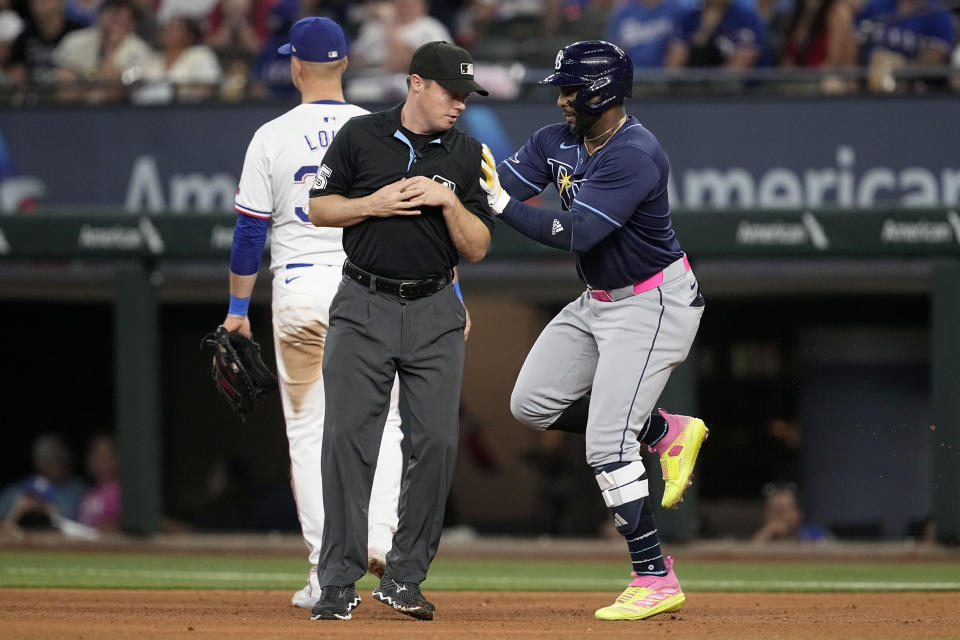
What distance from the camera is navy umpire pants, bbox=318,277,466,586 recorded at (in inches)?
188

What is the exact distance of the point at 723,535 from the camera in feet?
36.1

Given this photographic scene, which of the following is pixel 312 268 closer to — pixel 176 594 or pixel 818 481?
pixel 176 594

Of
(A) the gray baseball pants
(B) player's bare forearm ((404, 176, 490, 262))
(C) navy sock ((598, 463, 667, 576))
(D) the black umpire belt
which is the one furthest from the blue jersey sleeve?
(C) navy sock ((598, 463, 667, 576))

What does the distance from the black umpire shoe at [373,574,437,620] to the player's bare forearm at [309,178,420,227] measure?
1.22 meters

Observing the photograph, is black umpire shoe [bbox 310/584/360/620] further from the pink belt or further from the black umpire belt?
the pink belt

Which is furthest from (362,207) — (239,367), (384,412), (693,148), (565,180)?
(693,148)

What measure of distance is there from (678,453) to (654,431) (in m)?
0.12

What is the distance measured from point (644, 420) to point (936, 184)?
5343 mm

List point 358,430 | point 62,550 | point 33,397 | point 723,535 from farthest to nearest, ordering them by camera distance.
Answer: point 33,397 → point 723,535 → point 62,550 → point 358,430

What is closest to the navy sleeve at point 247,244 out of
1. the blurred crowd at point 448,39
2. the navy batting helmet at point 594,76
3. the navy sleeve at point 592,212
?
the navy sleeve at point 592,212

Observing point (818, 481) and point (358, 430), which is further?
point (818, 481)

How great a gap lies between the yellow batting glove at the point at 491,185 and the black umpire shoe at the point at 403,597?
1.30 meters

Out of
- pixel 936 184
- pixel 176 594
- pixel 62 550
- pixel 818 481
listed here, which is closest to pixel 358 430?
pixel 176 594

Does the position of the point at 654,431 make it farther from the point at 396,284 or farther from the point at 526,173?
the point at 396,284
